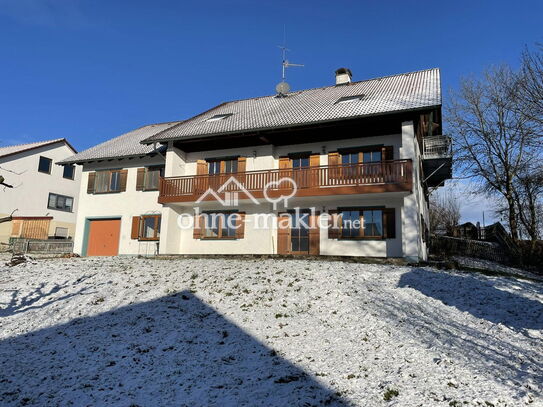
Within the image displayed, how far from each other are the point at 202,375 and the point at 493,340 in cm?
506

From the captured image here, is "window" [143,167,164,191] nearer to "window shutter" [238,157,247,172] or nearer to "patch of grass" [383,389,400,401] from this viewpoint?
"window shutter" [238,157,247,172]

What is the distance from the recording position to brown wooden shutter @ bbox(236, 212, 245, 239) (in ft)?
56.1

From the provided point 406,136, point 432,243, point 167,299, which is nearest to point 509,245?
point 432,243

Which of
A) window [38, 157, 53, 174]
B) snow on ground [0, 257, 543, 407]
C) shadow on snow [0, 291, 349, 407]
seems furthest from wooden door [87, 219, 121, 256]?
window [38, 157, 53, 174]

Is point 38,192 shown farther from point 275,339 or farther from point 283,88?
point 275,339

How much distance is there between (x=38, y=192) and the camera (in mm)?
28484

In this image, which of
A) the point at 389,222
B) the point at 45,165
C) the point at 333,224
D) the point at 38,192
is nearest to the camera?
the point at 389,222

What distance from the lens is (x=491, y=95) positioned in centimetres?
2289

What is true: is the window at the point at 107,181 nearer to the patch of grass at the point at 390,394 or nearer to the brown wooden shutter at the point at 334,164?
the brown wooden shutter at the point at 334,164

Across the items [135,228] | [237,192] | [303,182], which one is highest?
[303,182]

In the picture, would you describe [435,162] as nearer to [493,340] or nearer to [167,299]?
[493,340]

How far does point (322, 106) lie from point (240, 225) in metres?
6.41

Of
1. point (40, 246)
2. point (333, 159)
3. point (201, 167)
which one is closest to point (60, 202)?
point (40, 246)

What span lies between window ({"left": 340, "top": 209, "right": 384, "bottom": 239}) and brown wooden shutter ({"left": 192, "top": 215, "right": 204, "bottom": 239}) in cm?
636
